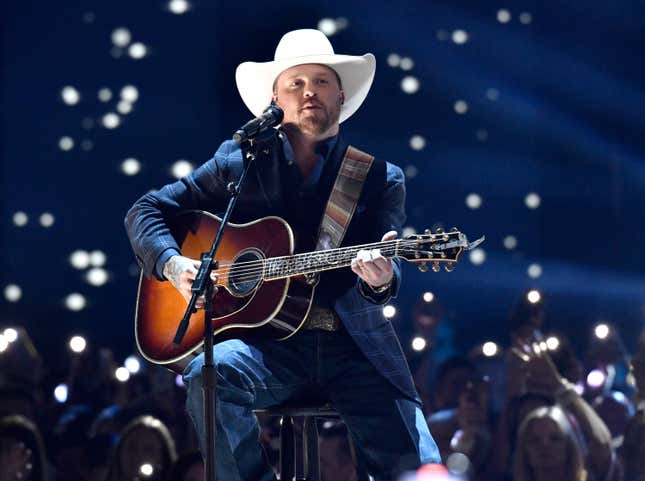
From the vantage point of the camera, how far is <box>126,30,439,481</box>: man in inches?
136

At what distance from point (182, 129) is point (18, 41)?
162cm

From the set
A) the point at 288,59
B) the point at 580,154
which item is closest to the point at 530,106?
the point at 580,154

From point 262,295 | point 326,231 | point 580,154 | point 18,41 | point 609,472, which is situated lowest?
point 609,472

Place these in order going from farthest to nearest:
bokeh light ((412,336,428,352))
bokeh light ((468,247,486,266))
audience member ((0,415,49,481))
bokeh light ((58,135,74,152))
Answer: bokeh light ((58,135,74,152)), bokeh light ((468,247,486,266)), bokeh light ((412,336,428,352)), audience member ((0,415,49,481))

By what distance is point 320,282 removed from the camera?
371 cm

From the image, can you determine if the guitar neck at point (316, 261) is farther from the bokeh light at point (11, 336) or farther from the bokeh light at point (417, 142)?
the bokeh light at point (417, 142)

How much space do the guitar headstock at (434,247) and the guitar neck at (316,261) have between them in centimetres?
4

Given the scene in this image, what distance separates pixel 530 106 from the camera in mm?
8656

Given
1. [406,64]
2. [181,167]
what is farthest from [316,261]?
[181,167]

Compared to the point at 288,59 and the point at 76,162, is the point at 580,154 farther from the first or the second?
the point at 288,59

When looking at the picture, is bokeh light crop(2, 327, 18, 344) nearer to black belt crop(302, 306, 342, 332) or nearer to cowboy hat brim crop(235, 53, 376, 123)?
cowboy hat brim crop(235, 53, 376, 123)

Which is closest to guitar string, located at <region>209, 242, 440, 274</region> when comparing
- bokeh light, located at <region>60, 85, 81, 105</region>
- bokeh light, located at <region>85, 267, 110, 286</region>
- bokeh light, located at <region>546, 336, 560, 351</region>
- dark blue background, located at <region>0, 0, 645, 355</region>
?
bokeh light, located at <region>546, 336, 560, 351</region>

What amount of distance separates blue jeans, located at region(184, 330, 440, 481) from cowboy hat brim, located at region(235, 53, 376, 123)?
93 centimetres

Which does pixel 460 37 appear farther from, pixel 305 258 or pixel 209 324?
pixel 209 324
